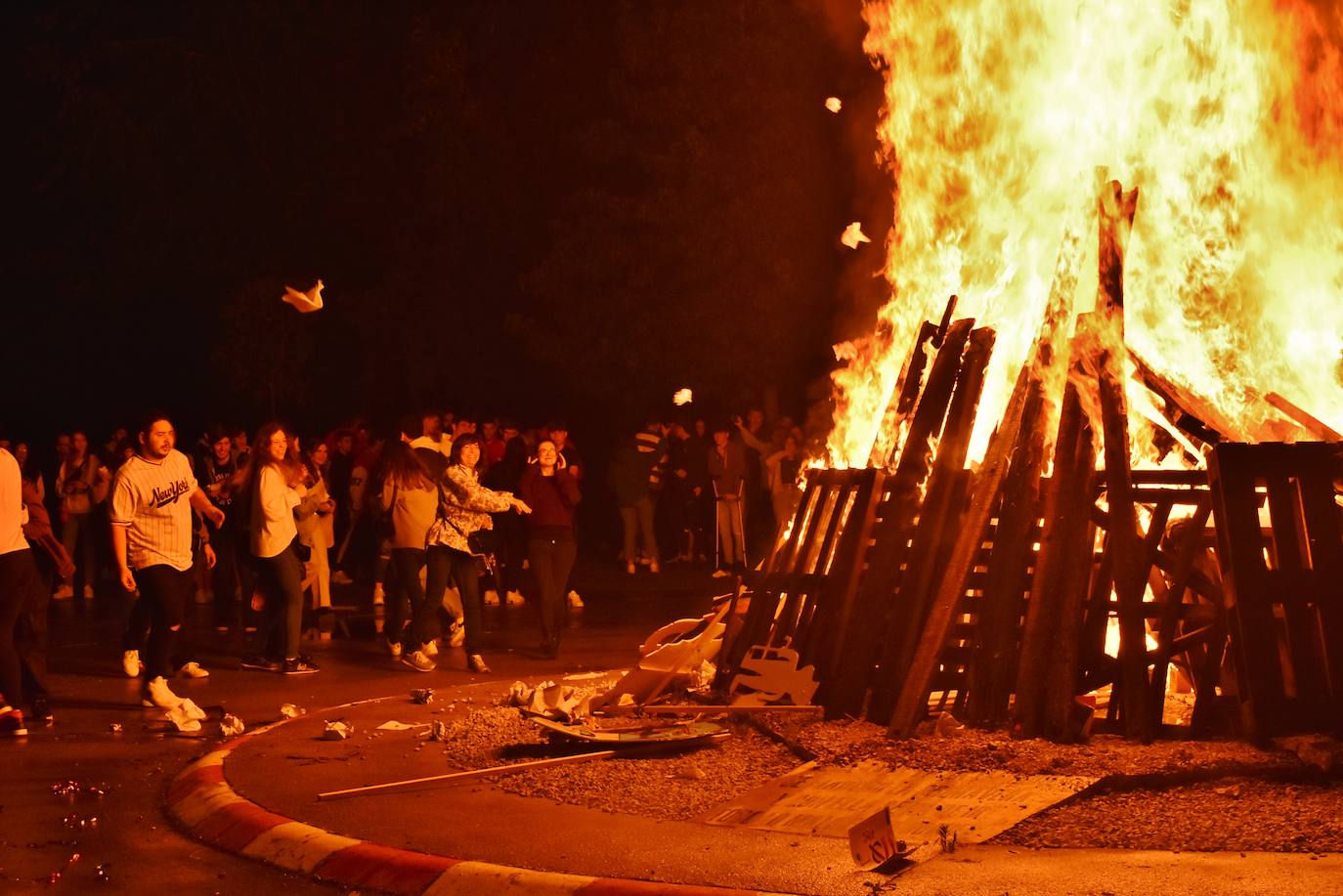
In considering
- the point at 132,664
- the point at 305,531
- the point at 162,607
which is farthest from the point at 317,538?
the point at 162,607

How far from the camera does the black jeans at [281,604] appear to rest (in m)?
12.6

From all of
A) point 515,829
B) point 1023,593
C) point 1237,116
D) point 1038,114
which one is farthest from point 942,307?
point 515,829

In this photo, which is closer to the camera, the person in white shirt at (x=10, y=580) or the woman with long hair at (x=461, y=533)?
the person in white shirt at (x=10, y=580)

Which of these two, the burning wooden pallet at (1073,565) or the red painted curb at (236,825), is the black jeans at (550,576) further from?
the red painted curb at (236,825)

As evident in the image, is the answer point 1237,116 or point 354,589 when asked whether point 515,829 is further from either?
point 354,589

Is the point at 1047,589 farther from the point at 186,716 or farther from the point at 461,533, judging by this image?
the point at 461,533

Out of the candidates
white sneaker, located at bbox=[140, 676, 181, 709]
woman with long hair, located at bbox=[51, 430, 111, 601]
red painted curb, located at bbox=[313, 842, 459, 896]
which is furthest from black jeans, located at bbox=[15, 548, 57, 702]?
woman with long hair, located at bbox=[51, 430, 111, 601]

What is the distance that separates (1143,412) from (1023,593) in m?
1.49

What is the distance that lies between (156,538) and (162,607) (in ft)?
1.63

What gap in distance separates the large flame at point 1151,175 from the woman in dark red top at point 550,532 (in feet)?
12.1

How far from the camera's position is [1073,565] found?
27.4 ft

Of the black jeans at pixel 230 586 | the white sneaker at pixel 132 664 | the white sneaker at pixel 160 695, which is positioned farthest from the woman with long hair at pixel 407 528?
the white sneaker at pixel 160 695

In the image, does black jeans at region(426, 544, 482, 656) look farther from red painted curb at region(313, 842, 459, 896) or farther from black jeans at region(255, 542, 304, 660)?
red painted curb at region(313, 842, 459, 896)

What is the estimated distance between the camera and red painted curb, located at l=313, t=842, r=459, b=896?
21.3 ft
